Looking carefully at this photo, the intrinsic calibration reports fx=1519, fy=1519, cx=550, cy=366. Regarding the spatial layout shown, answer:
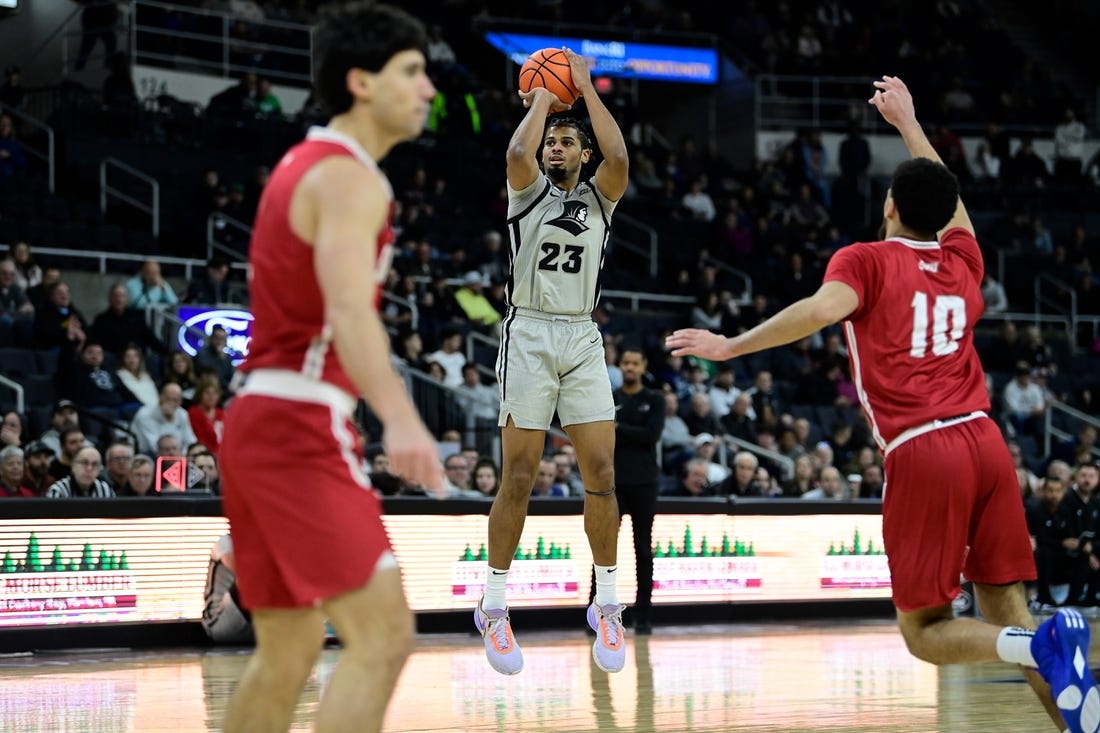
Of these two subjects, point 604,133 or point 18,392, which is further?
point 18,392

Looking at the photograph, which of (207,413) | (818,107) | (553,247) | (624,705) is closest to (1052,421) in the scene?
(818,107)

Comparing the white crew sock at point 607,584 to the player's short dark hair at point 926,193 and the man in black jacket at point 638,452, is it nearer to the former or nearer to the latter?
the player's short dark hair at point 926,193

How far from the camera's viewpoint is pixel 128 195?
1862cm

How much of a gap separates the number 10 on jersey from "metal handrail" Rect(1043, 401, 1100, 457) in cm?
1540

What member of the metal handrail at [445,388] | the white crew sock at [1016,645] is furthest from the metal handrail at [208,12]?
the white crew sock at [1016,645]

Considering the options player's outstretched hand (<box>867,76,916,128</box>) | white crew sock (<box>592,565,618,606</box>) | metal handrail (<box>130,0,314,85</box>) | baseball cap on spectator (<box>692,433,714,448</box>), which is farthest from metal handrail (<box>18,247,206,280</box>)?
player's outstretched hand (<box>867,76,916,128</box>)

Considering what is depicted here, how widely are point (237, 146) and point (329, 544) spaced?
1670 centimetres

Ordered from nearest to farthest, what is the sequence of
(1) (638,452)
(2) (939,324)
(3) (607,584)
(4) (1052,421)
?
1. (2) (939,324)
2. (3) (607,584)
3. (1) (638,452)
4. (4) (1052,421)

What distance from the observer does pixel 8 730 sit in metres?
7.10

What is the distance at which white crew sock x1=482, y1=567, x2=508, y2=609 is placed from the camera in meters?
8.08

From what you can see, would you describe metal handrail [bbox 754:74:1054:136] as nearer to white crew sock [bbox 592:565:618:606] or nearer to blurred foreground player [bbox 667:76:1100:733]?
white crew sock [bbox 592:565:618:606]

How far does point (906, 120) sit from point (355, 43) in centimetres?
307

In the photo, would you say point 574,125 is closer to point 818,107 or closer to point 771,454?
point 771,454

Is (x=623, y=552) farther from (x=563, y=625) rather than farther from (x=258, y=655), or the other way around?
(x=258, y=655)
